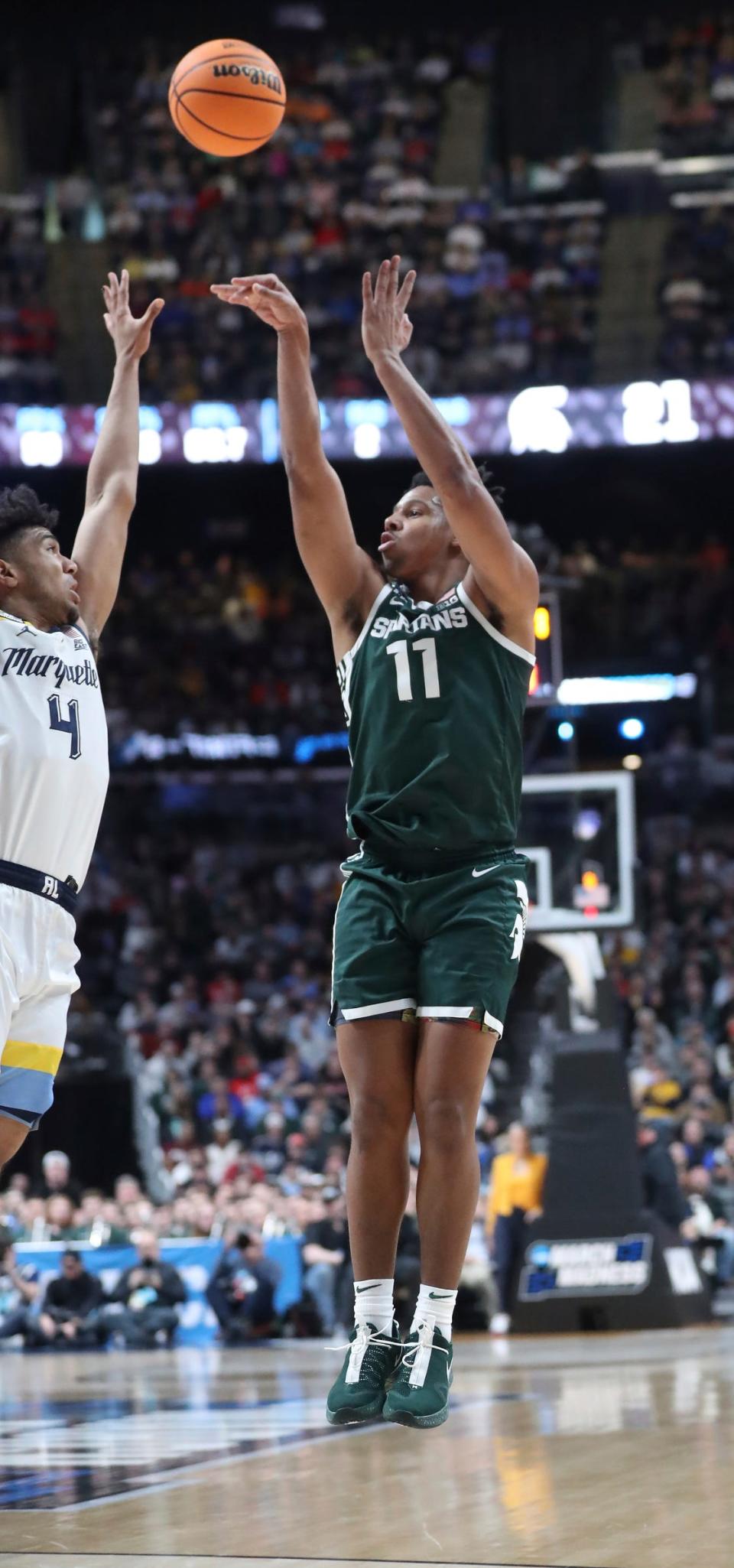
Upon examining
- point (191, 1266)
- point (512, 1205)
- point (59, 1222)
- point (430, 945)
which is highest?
point (430, 945)

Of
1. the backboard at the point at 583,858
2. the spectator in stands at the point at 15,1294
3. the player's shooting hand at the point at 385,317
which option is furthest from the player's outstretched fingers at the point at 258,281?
the spectator in stands at the point at 15,1294

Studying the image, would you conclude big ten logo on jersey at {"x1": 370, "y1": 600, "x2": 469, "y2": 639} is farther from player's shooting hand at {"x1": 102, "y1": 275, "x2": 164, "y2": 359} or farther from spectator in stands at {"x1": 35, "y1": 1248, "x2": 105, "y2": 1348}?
spectator in stands at {"x1": 35, "y1": 1248, "x2": 105, "y2": 1348}

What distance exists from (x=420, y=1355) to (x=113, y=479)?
9.16 feet

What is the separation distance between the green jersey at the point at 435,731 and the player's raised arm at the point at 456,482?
0.11 meters

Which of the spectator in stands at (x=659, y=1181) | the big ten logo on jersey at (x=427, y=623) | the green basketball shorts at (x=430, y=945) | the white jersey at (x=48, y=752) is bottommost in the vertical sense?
the spectator in stands at (x=659, y=1181)

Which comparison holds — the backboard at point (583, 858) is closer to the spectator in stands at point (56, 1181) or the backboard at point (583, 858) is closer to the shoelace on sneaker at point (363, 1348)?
the spectator in stands at point (56, 1181)

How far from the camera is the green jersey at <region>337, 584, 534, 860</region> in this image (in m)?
4.88

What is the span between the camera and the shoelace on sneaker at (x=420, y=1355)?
14.8 ft

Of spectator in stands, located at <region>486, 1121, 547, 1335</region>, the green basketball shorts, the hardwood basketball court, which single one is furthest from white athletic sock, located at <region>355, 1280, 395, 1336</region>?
spectator in stands, located at <region>486, 1121, 547, 1335</region>

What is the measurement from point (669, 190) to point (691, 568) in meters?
4.87

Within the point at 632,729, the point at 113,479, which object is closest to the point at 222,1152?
the point at 632,729

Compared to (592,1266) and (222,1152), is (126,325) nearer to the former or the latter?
(592,1266)

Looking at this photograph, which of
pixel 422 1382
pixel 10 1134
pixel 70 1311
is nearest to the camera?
pixel 422 1382

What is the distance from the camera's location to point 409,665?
499cm
